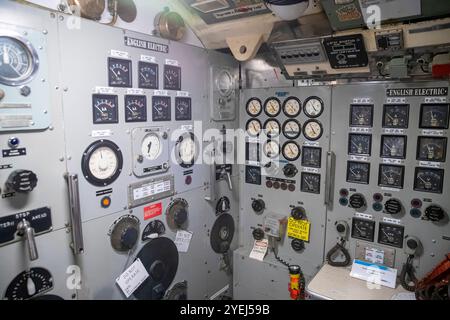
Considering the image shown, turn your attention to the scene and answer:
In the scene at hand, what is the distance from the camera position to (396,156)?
221 cm

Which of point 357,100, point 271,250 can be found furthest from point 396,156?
point 271,250

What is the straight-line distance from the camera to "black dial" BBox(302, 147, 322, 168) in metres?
2.53

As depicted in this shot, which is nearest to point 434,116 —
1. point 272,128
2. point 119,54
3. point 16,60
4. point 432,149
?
point 432,149

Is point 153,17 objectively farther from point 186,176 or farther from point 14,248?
point 14,248

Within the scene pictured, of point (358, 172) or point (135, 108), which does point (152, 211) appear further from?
point (358, 172)

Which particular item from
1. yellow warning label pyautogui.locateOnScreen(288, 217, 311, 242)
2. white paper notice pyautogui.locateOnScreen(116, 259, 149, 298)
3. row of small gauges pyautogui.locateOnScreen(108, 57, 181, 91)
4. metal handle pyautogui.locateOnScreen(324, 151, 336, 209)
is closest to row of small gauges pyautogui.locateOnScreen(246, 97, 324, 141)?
metal handle pyautogui.locateOnScreen(324, 151, 336, 209)

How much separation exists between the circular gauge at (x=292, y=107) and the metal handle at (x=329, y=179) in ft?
1.43

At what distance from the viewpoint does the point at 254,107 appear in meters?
2.82

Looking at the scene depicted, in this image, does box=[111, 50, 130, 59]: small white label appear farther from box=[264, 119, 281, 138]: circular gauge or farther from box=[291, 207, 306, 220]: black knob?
box=[291, 207, 306, 220]: black knob

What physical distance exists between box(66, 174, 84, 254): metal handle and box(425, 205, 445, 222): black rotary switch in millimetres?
2193

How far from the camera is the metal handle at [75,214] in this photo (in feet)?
5.30

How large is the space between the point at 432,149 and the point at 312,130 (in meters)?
0.83

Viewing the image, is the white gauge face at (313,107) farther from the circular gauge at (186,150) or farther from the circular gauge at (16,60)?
the circular gauge at (16,60)

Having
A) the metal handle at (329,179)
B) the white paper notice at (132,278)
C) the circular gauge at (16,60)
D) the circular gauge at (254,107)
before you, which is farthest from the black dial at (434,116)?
the circular gauge at (16,60)
